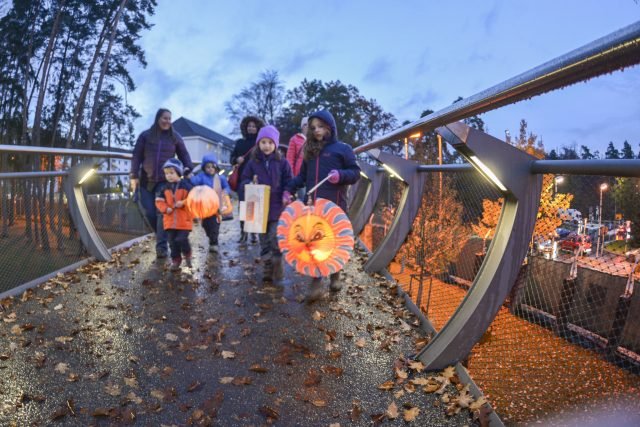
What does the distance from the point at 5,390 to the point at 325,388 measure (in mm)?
1840

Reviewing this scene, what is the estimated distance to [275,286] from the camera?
202 inches

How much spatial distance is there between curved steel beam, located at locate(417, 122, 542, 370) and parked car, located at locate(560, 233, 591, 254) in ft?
0.65

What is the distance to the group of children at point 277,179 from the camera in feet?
15.5

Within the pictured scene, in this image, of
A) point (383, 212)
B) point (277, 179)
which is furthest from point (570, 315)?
point (383, 212)

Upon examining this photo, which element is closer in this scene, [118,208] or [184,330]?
[184,330]

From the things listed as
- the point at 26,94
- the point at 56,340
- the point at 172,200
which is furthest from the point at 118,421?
the point at 26,94

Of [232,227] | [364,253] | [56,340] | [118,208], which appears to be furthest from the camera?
[232,227]

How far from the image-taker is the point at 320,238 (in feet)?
14.2

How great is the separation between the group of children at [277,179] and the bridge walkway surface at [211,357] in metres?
0.46

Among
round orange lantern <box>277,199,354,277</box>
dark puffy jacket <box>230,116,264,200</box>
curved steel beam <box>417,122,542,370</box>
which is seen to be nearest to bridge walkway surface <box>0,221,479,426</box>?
curved steel beam <box>417,122,542,370</box>

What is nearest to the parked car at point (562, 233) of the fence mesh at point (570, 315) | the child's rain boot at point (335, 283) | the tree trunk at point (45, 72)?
the fence mesh at point (570, 315)

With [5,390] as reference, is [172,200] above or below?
above

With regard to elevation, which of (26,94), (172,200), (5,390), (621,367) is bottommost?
(5,390)

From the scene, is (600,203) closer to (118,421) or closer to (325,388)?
(325,388)
